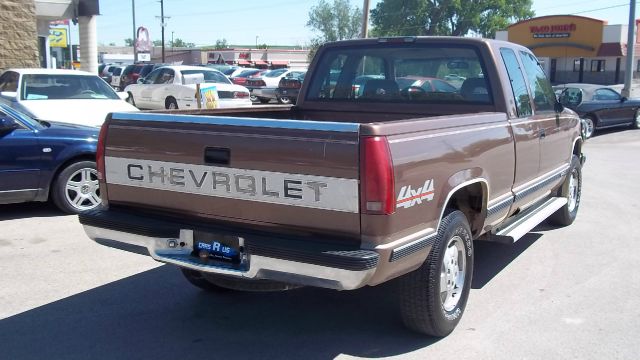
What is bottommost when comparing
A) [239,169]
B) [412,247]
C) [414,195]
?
[412,247]

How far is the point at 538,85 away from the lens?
6.25 m

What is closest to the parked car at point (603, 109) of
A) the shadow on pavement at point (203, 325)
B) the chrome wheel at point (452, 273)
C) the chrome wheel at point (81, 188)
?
the chrome wheel at point (81, 188)

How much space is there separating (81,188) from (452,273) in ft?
16.7

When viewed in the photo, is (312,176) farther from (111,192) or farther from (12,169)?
(12,169)

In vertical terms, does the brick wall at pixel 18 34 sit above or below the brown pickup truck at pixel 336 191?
above

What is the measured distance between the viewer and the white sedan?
1936 centimetres

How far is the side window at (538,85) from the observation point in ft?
19.7

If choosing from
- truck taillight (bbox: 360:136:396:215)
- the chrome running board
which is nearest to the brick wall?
the chrome running board

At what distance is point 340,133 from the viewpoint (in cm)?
347

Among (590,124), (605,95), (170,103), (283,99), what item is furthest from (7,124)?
(283,99)

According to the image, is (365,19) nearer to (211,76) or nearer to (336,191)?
(211,76)

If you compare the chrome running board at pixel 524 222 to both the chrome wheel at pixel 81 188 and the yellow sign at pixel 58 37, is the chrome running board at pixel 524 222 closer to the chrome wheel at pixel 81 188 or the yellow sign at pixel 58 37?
the chrome wheel at pixel 81 188

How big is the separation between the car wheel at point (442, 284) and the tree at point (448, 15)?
75118mm

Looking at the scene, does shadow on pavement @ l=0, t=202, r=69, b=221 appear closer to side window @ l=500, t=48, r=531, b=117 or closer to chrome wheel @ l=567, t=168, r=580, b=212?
A: side window @ l=500, t=48, r=531, b=117
